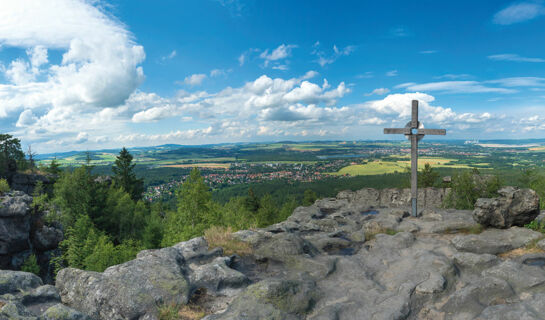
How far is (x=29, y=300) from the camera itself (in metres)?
A: 6.84

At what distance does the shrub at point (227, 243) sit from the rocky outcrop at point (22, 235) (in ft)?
81.9

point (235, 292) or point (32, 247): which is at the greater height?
point (235, 292)

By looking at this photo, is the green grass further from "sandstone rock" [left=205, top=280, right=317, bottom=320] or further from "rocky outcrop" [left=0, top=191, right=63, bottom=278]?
"sandstone rock" [left=205, top=280, right=317, bottom=320]

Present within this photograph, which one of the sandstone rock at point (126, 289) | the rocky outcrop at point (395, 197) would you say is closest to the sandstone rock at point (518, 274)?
the sandstone rock at point (126, 289)

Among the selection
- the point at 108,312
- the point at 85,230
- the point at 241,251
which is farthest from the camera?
the point at 85,230

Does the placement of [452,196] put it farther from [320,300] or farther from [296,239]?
[320,300]

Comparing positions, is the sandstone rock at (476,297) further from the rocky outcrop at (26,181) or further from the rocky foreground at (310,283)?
the rocky outcrop at (26,181)

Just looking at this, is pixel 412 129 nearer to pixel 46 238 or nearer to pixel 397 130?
pixel 397 130

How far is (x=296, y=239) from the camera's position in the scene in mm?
11312

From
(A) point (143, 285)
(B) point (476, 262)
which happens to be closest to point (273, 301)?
(A) point (143, 285)

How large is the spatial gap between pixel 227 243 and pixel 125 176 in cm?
5265

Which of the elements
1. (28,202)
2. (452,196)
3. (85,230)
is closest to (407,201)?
(452,196)

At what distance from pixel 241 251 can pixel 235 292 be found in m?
3.07

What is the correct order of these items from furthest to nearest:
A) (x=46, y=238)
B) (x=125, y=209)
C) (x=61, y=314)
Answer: (x=125, y=209), (x=46, y=238), (x=61, y=314)
